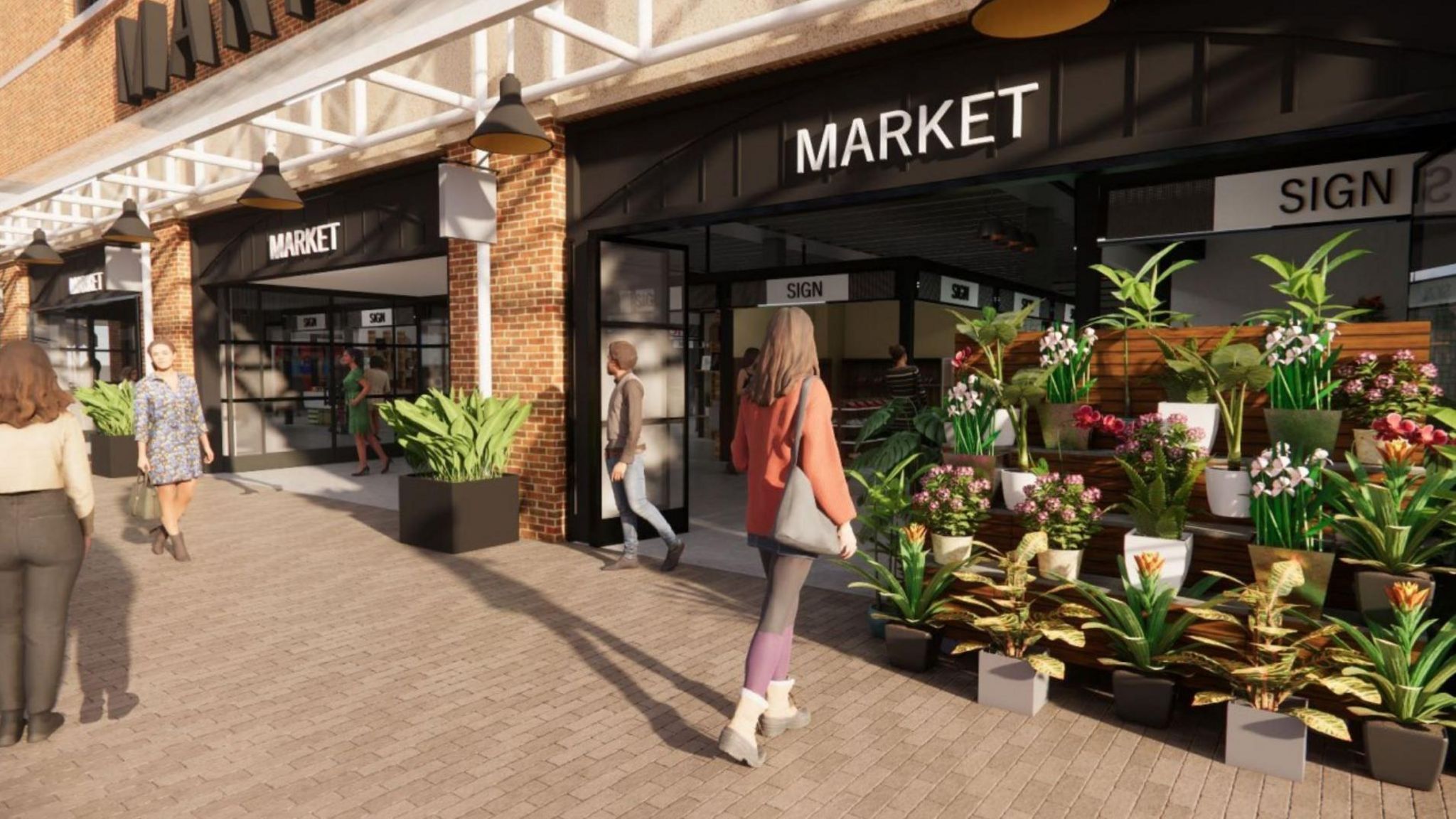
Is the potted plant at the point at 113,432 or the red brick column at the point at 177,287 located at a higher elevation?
the red brick column at the point at 177,287

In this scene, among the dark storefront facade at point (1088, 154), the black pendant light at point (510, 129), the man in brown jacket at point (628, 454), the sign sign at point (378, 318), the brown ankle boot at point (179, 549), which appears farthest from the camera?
the sign sign at point (378, 318)

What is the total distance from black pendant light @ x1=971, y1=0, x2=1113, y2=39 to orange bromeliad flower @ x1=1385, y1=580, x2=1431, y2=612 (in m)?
2.57

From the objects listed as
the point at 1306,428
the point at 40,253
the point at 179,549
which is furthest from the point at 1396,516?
the point at 40,253

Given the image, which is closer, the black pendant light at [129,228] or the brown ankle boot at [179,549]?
the brown ankle boot at [179,549]

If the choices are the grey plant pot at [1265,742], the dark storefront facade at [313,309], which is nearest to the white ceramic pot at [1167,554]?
the grey plant pot at [1265,742]

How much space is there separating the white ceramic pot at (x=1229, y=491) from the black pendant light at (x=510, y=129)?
4676 millimetres

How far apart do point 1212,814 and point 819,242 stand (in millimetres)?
12493

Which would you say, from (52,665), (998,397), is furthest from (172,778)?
(998,397)

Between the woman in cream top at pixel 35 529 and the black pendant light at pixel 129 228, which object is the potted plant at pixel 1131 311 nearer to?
the woman in cream top at pixel 35 529

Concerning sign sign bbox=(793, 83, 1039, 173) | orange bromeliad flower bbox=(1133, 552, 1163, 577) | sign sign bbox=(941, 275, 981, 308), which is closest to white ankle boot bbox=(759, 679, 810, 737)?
orange bromeliad flower bbox=(1133, 552, 1163, 577)

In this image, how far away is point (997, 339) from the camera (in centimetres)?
457

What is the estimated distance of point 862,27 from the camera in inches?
217

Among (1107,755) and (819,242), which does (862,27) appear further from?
(819,242)

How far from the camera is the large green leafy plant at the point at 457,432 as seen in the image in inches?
285
